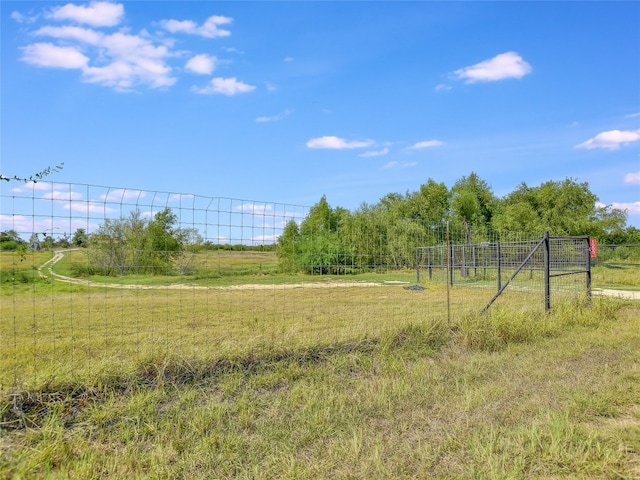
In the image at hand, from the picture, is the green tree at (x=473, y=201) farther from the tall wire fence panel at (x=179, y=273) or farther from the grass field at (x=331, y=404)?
the grass field at (x=331, y=404)

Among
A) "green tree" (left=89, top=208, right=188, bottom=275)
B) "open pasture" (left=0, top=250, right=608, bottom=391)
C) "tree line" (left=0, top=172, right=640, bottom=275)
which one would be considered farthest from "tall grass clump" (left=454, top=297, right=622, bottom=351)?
"green tree" (left=89, top=208, right=188, bottom=275)

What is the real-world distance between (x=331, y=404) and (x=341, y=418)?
0.97ft

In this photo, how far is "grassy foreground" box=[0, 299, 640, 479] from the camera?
3.04 m

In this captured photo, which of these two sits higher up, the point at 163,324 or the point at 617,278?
the point at 617,278

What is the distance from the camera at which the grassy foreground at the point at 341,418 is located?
3043 millimetres

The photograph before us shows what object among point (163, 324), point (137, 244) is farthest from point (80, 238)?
point (163, 324)

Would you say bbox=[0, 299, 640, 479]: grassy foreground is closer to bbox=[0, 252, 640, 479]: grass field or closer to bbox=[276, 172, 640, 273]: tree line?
bbox=[0, 252, 640, 479]: grass field

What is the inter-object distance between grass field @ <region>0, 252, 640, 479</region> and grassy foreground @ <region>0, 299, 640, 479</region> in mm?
15

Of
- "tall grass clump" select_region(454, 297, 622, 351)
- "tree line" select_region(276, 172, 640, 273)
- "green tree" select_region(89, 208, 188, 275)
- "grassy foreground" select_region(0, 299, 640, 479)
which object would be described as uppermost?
"tree line" select_region(276, 172, 640, 273)

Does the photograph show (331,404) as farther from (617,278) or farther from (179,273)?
(617,278)

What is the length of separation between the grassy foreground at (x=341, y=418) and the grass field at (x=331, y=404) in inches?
0.6

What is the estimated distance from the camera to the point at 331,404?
4.11m

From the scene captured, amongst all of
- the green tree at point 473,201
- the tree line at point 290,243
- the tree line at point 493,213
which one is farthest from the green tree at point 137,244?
the green tree at point 473,201

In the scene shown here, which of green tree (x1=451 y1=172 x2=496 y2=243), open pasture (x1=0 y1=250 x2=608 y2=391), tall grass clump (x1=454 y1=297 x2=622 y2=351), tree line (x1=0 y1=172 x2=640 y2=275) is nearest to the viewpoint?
open pasture (x1=0 y1=250 x2=608 y2=391)
